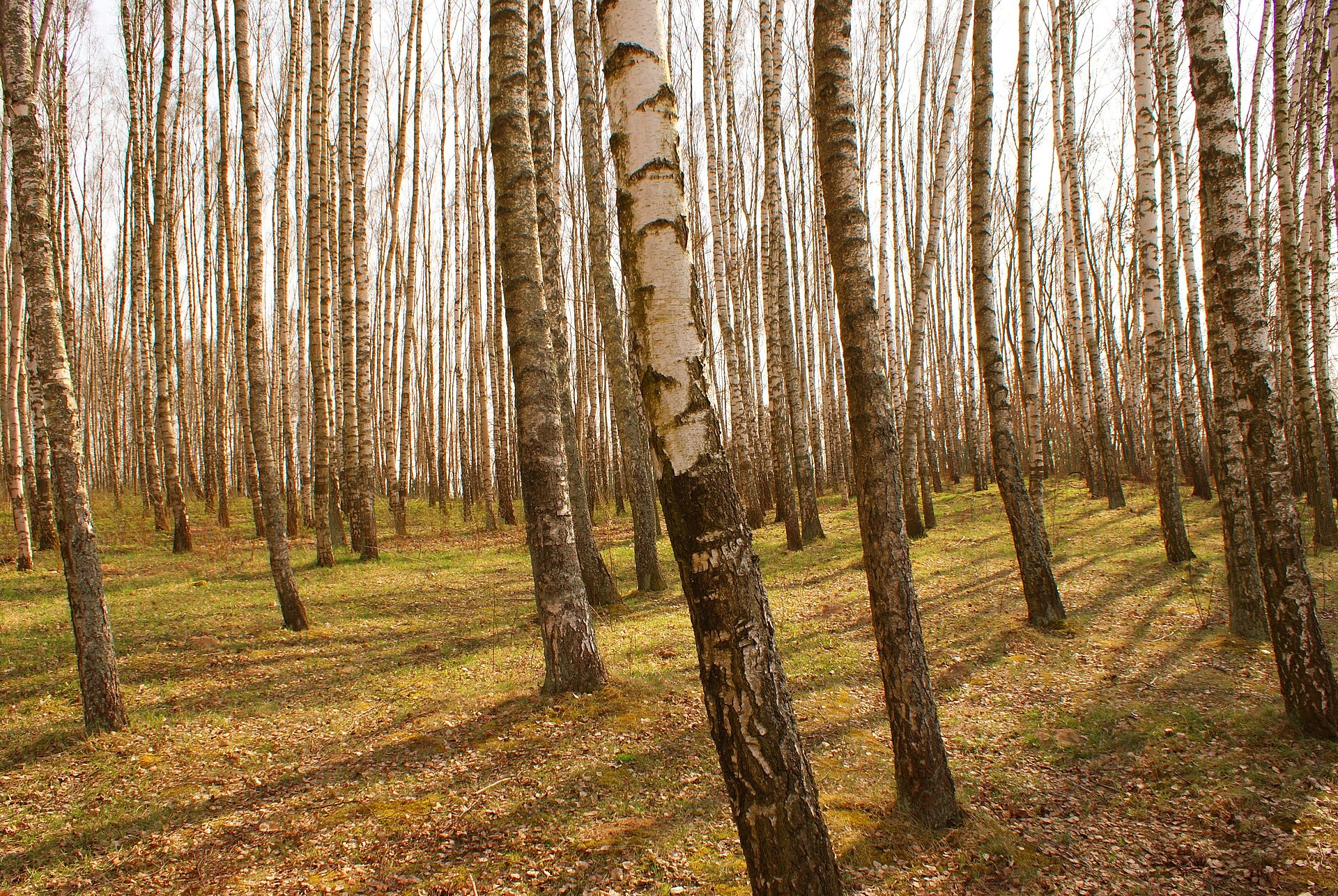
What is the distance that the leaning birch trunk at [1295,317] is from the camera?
26.2 ft

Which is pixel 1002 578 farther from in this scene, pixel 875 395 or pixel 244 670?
pixel 244 670

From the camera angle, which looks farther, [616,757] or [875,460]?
[616,757]

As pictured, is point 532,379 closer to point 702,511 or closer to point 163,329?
point 702,511

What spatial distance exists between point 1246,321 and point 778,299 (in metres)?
7.30

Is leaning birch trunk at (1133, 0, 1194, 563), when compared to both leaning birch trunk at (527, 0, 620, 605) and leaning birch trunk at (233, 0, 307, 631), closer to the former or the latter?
leaning birch trunk at (527, 0, 620, 605)

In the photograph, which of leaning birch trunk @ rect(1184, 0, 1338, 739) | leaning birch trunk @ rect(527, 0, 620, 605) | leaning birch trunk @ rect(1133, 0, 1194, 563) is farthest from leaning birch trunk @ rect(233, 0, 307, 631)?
leaning birch trunk @ rect(1133, 0, 1194, 563)

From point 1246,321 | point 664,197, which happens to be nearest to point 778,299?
point 1246,321

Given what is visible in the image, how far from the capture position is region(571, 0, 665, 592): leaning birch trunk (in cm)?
776

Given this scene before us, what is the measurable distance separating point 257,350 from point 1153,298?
9.56 meters

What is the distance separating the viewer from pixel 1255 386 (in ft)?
12.5

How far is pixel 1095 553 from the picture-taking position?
29.0 feet

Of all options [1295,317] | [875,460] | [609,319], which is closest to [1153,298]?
[1295,317]

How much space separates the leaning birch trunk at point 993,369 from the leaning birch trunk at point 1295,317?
→ 463 cm

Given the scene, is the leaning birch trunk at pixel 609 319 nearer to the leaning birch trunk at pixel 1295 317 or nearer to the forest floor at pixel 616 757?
the forest floor at pixel 616 757
